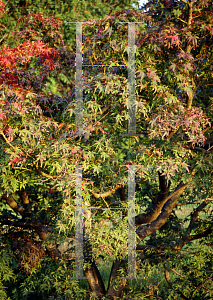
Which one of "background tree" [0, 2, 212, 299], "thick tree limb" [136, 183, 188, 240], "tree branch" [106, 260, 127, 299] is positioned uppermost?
"background tree" [0, 2, 212, 299]

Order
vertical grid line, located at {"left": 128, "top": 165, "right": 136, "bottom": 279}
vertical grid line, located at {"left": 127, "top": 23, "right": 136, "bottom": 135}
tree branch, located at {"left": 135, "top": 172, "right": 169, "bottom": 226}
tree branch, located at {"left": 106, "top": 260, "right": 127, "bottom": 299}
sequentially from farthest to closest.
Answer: tree branch, located at {"left": 106, "top": 260, "right": 127, "bottom": 299} → tree branch, located at {"left": 135, "top": 172, "right": 169, "bottom": 226} → vertical grid line, located at {"left": 128, "top": 165, "right": 136, "bottom": 279} → vertical grid line, located at {"left": 127, "top": 23, "right": 136, "bottom": 135}

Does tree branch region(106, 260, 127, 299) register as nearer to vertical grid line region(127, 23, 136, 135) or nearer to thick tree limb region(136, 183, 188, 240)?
thick tree limb region(136, 183, 188, 240)

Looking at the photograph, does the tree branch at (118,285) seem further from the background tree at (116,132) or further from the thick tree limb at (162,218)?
the thick tree limb at (162,218)

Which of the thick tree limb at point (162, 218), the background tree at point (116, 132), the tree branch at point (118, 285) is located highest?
the background tree at point (116, 132)

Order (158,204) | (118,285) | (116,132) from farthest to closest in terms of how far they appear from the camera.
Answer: (118,285) → (158,204) → (116,132)

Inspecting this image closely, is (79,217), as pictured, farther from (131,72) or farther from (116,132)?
(131,72)

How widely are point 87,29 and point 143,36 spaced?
0.69m

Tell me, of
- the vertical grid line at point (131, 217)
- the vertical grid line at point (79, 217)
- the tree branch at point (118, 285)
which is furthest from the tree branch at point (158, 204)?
the vertical grid line at point (79, 217)

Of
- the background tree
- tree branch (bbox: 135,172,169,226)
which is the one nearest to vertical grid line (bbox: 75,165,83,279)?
the background tree

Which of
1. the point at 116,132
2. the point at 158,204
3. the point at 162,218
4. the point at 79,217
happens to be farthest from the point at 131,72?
the point at 162,218

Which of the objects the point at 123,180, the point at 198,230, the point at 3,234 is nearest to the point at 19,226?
the point at 3,234

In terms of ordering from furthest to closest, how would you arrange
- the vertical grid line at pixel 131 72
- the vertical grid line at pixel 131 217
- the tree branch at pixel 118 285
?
the tree branch at pixel 118 285, the vertical grid line at pixel 131 217, the vertical grid line at pixel 131 72

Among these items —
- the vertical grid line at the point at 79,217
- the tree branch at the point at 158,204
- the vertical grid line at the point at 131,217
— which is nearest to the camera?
the vertical grid line at the point at 79,217

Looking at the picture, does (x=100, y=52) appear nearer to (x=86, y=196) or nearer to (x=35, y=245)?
(x=86, y=196)
